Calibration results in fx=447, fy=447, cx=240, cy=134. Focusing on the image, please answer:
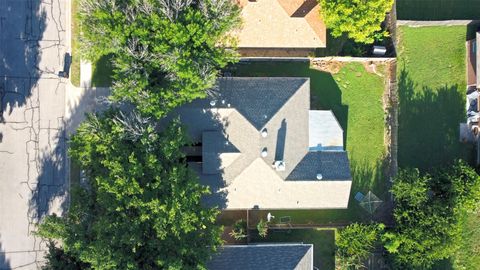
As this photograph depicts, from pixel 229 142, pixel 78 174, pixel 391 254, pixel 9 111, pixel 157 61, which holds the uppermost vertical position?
pixel 157 61

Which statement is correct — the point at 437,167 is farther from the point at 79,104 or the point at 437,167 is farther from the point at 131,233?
the point at 79,104

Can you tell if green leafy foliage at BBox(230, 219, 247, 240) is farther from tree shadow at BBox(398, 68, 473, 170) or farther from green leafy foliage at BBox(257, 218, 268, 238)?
tree shadow at BBox(398, 68, 473, 170)

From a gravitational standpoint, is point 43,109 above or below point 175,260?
above

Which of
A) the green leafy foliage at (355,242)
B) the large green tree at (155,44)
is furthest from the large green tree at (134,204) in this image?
the green leafy foliage at (355,242)

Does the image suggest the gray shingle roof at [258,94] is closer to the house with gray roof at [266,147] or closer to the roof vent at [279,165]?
the house with gray roof at [266,147]

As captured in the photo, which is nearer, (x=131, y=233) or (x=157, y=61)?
(x=131, y=233)

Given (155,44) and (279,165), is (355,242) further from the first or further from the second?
(155,44)

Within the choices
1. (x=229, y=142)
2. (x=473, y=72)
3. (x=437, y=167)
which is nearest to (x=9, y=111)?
(x=229, y=142)

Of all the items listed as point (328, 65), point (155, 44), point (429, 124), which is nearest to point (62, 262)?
point (155, 44)
